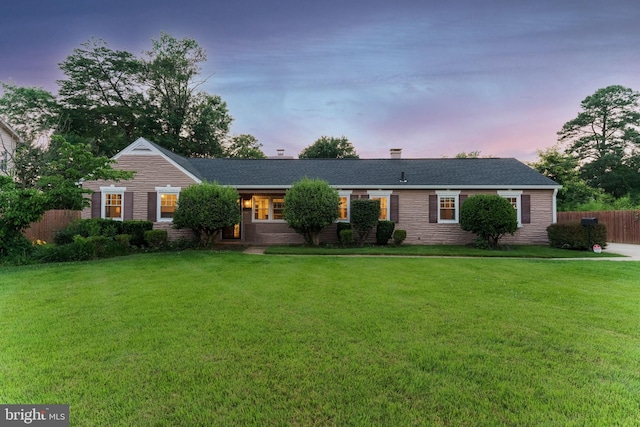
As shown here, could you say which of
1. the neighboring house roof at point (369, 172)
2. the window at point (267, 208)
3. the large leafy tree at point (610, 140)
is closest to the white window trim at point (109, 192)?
the neighboring house roof at point (369, 172)

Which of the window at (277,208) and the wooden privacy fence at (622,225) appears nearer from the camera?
the window at (277,208)

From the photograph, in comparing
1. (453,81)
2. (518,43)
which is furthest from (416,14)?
(453,81)

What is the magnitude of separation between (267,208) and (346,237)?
4.46 meters

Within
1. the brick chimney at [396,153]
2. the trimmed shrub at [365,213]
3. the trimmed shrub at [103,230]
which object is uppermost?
the brick chimney at [396,153]

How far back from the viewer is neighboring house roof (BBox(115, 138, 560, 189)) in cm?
1435

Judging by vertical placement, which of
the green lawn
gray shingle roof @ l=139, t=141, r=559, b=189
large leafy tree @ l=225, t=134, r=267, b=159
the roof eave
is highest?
large leafy tree @ l=225, t=134, r=267, b=159

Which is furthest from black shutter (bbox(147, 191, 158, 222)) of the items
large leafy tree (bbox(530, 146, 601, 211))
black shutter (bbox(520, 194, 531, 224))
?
large leafy tree (bbox(530, 146, 601, 211))

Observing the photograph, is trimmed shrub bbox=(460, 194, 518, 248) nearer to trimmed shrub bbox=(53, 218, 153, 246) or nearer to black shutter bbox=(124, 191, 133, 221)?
trimmed shrub bbox=(53, 218, 153, 246)

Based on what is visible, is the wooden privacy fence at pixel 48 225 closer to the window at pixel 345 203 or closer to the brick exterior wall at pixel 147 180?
the brick exterior wall at pixel 147 180

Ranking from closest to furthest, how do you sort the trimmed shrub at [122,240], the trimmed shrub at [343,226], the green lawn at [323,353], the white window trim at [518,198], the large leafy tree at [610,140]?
the green lawn at [323,353]
the trimmed shrub at [122,240]
the trimmed shrub at [343,226]
the white window trim at [518,198]
the large leafy tree at [610,140]

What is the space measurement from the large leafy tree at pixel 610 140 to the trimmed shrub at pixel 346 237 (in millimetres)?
30080

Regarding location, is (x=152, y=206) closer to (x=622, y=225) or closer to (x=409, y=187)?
(x=409, y=187)

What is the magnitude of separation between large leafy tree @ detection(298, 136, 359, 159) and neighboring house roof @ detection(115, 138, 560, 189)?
1785cm

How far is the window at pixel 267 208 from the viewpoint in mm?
15133
